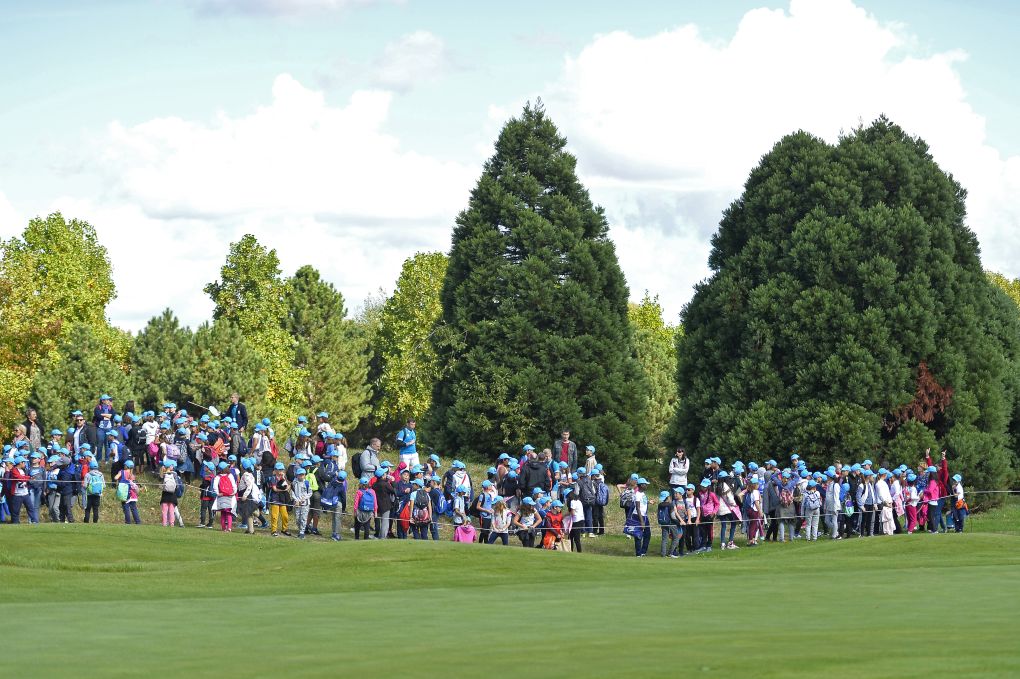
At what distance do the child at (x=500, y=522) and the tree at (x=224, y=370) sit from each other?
125 feet

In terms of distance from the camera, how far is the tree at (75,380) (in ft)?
212

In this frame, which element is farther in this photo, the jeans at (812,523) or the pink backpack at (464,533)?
the jeans at (812,523)

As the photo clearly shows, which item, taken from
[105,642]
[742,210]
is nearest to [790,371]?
[742,210]

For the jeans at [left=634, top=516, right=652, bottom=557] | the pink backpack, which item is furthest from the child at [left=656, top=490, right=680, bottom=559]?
A: the pink backpack

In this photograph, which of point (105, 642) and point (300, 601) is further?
point (300, 601)

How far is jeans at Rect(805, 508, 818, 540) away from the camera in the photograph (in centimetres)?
3872

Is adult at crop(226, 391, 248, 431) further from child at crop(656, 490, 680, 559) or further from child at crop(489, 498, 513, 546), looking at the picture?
child at crop(656, 490, 680, 559)

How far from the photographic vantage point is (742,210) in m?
51.7

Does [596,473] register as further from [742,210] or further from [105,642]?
[105,642]

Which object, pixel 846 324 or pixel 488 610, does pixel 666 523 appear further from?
pixel 488 610

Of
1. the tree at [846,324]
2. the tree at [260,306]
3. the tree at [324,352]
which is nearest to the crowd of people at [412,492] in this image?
the tree at [846,324]

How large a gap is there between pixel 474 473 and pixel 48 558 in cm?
2133

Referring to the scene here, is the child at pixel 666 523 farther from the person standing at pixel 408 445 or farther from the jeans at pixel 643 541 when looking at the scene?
the person standing at pixel 408 445

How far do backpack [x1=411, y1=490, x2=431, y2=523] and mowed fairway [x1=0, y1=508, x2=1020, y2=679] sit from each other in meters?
4.81
